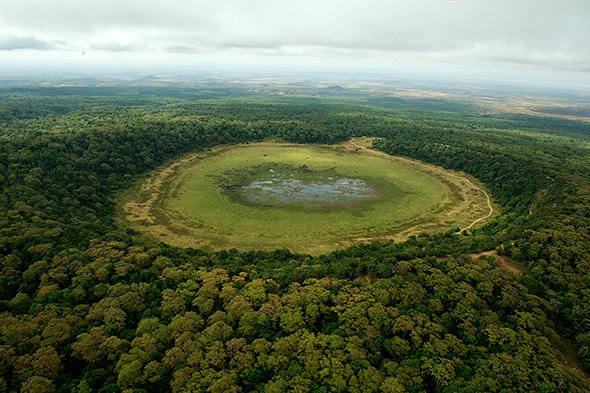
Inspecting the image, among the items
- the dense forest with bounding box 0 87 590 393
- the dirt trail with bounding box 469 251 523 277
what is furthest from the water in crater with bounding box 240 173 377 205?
the dirt trail with bounding box 469 251 523 277

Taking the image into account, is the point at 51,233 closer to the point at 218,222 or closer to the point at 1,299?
the point at 1,299

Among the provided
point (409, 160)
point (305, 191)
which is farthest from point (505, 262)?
point (409, 160)

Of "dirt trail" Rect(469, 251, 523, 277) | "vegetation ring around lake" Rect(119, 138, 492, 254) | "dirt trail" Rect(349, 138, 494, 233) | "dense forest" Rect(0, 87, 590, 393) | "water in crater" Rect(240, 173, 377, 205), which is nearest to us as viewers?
"dense forest" Rect(0, 87, 590, 393)

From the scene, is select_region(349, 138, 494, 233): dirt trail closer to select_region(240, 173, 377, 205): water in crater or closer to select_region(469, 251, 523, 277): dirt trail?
select_region(469, 251, 523, 277): dirt trail

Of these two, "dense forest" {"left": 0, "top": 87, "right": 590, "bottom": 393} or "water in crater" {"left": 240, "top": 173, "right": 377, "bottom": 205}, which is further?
"water in crater" {"left": 240, "top": 173, "right": 377, "bottom": 205}

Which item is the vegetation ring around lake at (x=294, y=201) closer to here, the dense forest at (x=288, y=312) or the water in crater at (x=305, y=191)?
the water in crater at (x=305, y=191)

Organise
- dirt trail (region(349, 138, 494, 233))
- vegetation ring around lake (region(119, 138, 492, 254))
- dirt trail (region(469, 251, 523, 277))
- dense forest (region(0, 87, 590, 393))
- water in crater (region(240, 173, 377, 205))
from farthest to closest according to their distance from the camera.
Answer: water in crater (region(240, 173, 377, 205)) < dirt trail (region(349, 138, 494, 233)) < vegetation ring around lake (region(119, 138, 492, 254)) < dirt trail (region(469, 251, 523, 277)) < dense forest (region(0, 87, 590, 393))

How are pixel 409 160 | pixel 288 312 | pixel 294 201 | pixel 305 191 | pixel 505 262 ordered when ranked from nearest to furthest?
1. pixel 288 312
2. pixel 505 262
3. pixel 294 201
4. pixel 305 191
5. pixel 409 160

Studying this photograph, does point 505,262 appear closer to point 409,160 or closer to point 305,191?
point 305,191
